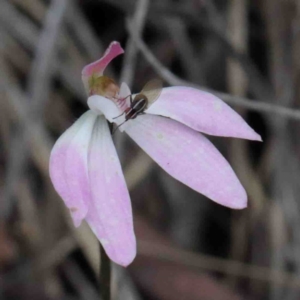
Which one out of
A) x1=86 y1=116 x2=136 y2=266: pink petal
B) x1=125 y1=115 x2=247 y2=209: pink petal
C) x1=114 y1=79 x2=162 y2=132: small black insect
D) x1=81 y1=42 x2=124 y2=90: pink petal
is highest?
x1=81 y1=42 x2=124 y2=90: pink petal

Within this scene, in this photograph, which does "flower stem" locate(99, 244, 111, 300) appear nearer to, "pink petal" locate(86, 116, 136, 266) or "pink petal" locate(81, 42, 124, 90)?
"pink petal" locate(86, 116, 136, 266)

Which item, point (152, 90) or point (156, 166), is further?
point (156, 166)

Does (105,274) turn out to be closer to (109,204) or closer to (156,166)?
(109,204)

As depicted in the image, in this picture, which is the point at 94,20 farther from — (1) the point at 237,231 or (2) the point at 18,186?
(1) the point at 237,231

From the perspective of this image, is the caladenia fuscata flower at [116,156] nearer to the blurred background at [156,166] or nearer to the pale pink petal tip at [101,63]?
the pale pink petal tip at [101,63]

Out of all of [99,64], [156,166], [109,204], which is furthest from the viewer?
[156,166]

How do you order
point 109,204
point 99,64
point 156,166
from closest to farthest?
point 109,204 → point 99,64 → point 156,166

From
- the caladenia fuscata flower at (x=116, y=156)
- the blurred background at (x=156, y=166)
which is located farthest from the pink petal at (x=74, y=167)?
the blurred background at (x=156, y=166)

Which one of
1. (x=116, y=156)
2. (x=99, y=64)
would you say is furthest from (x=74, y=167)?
(x=99, y=64)

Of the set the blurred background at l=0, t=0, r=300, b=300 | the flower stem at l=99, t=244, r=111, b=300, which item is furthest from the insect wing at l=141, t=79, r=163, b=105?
A: the blurred background at l=0, t=0, r=300, b=300
